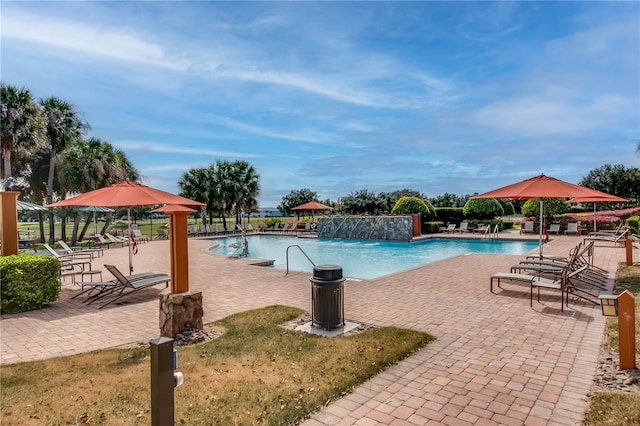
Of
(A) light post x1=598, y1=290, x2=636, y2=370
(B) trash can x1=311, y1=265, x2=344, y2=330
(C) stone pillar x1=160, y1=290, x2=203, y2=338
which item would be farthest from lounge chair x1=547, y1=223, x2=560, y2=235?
(C) stone pillar x1=160, y1=290, x2=203, y2=338

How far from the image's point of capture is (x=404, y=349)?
4.70m

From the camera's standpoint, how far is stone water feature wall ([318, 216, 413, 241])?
22734mm

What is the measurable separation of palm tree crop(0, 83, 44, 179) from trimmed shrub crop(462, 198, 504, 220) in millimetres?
25978

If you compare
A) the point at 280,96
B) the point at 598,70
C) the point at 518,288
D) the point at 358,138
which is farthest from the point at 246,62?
the point at 358,138

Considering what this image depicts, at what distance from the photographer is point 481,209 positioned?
88.7ft

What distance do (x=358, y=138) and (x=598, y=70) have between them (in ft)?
109

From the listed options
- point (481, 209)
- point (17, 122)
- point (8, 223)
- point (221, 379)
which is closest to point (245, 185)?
point (17, 122)

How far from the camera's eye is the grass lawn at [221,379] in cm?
329

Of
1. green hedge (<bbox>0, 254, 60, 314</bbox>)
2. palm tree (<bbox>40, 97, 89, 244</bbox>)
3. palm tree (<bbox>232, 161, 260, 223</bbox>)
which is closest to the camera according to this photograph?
green hedge (<bbox>0, 254, 60, 314</bbox>)

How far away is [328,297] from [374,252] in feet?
44.9

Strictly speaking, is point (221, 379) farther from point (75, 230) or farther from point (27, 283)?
point (75, 230)

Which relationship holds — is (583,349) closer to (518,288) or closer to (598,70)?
(518,288)

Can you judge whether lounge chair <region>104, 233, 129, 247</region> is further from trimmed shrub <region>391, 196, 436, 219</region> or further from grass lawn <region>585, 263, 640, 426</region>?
grass lawn <region>585, 263, 640, 426</region>

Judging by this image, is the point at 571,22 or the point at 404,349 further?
the point at 571,22
